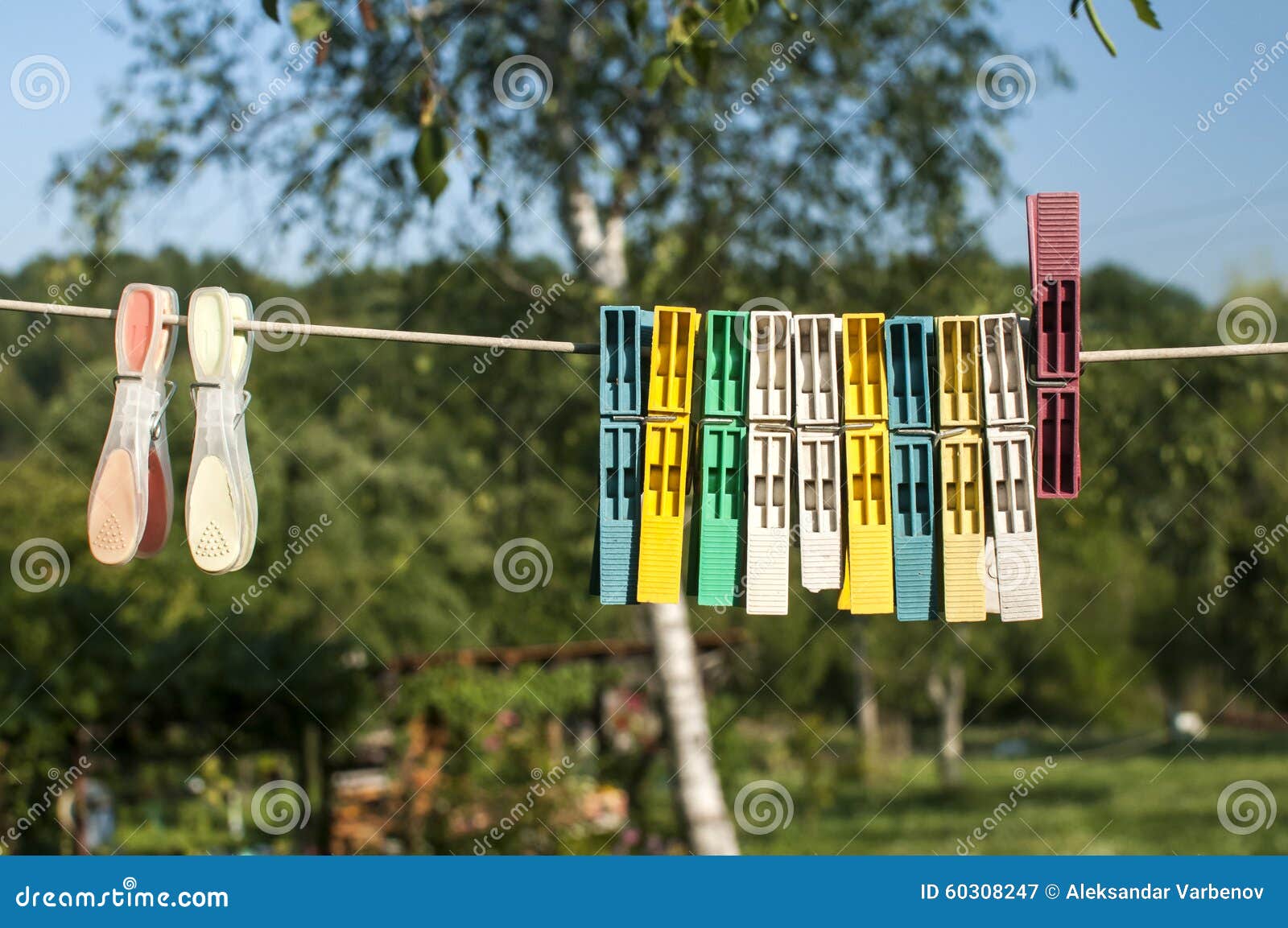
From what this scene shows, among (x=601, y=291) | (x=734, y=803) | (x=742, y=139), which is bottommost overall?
(x=734, y=803)

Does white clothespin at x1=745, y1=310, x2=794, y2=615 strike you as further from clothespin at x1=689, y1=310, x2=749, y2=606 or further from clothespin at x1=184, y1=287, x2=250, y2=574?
clothespin at x1=184, y1=287, x2=250, y2=574

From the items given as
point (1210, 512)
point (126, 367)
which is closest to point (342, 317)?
point (1210, 512)

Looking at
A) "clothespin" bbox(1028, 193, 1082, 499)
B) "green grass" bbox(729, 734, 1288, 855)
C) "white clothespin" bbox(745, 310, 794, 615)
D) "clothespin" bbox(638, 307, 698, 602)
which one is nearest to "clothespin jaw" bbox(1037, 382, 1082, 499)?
"clothespin" bbox(1028, 193, 1082, 499)

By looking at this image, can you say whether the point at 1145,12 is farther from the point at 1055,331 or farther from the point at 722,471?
the point at 722,471

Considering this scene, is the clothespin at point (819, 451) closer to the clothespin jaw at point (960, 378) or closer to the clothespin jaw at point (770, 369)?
the clothespin jaw at point (770, 369)

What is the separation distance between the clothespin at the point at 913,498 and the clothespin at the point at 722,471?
25 centimetres

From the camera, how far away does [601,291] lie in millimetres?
5422

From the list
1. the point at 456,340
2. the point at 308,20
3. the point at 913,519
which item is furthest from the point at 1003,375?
the point at 308,20

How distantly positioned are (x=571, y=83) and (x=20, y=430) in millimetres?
20793

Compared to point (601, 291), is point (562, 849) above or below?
below

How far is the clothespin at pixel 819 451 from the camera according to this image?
6.88 ft

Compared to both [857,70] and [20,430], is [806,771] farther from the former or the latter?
[20,430]

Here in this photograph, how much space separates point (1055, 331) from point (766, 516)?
59 centimetres

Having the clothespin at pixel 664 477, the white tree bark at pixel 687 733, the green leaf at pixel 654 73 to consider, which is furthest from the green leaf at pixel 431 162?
the white tree bark at pixel 687 733
